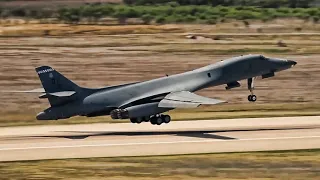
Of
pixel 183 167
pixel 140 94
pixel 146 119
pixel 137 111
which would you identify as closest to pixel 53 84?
pixel 137 111

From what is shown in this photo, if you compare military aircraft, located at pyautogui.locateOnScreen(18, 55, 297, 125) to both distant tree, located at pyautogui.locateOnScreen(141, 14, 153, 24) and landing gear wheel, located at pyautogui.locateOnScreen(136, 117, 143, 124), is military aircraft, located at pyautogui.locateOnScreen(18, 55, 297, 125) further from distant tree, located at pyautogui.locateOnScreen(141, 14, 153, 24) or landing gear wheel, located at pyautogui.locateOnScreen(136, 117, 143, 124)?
distant tree, located at pyautogui.locateOnScreen(141, 14, 153, 24)

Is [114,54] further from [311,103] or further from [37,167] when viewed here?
[37,167]

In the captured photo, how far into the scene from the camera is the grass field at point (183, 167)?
125ft

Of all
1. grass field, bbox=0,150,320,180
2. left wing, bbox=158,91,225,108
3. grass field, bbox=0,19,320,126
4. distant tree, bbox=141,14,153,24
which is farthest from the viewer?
distant tree, bbox=141,14,153,24

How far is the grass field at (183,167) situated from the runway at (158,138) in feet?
5.07

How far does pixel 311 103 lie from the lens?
62219 mm

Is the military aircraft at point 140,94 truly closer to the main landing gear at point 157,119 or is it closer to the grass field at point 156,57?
the main landing gear at point 157,119

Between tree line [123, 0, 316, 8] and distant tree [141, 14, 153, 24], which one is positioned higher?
tree line [123, 0, 316, 8]

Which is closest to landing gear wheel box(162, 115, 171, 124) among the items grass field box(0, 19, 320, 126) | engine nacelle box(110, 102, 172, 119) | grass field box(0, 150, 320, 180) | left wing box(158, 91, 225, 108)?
left wing box(158, 91, 225, 108)

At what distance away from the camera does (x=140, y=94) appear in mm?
52250

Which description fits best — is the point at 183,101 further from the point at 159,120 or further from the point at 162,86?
the point at 159,120

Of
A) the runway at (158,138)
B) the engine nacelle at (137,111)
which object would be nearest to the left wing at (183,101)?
the engine nacelle at (137,111)

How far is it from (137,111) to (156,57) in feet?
96.5

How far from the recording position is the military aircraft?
49.4m
